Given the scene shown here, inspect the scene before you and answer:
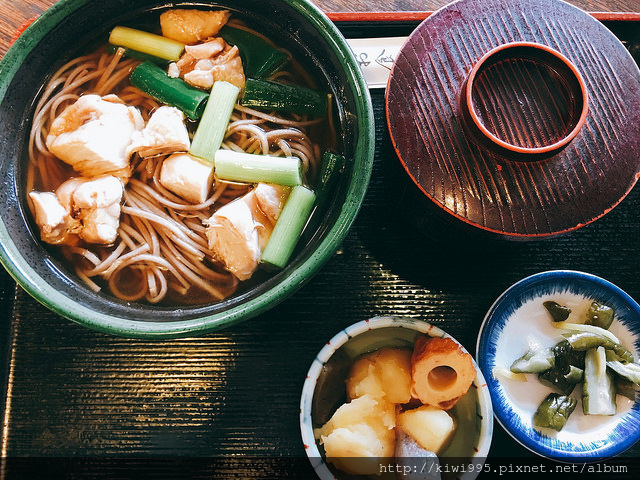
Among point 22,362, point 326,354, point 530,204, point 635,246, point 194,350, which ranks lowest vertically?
point 22,362

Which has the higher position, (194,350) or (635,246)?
(635,246)

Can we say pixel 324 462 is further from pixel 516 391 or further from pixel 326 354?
pixel 516 391

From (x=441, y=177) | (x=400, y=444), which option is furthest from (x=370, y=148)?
(x=400, y=444)

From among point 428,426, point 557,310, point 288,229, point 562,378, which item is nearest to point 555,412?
point 562,378

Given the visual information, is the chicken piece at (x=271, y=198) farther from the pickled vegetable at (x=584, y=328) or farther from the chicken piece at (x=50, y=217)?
the pickled vegetable at (x=584, y=328)

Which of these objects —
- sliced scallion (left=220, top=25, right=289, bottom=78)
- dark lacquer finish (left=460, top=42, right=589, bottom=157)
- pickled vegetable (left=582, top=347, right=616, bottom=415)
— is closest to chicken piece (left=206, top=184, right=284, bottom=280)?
sliced scallion (left=220, top=25, right=289, bottom=78)

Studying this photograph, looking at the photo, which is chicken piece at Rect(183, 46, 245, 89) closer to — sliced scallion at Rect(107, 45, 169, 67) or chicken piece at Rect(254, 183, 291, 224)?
sliced scallion at Rect(107, 45, 169, 67)
